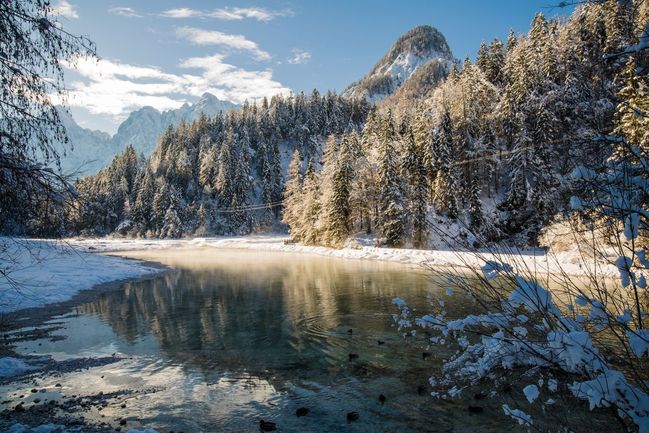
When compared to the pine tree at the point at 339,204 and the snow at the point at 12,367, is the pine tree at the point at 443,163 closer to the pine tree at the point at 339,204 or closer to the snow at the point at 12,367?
the pine tree at the point at 339,204

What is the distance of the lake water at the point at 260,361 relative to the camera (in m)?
7.64

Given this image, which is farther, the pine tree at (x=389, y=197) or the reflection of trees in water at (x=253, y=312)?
the pine tree at (x=389, y=197)

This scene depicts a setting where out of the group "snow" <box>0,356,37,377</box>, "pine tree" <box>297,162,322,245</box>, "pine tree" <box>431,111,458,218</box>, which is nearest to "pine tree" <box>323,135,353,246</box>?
"pine tree" <box>297,162,322,245</box>

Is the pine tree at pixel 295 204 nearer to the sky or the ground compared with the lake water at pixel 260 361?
nearer to the sky

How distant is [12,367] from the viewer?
404 inches

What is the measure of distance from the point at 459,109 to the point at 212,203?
68463 millimetres

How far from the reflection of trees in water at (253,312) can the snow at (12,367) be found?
131 inches

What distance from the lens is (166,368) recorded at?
1061cm

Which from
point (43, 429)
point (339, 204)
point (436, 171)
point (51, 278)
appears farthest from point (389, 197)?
point (43, 429)

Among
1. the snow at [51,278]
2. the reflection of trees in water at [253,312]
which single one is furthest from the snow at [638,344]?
the snow at [51,278]

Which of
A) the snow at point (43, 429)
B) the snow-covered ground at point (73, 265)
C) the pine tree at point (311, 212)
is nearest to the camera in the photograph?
the snow-covered ground at point (73, 265)

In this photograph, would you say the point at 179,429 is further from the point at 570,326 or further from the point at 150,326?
the point at 150,326

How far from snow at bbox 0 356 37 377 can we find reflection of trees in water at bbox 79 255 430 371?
333 cm

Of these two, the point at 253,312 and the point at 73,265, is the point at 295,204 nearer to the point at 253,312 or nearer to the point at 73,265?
the point at 73,265
